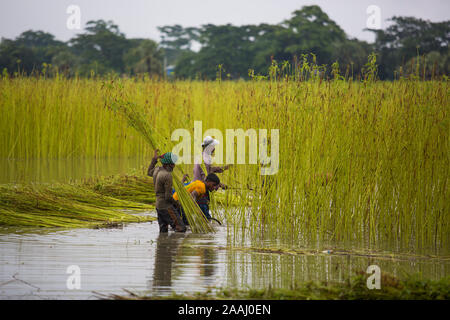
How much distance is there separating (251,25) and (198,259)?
3118 cm

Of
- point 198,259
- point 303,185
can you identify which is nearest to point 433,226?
point 303,185

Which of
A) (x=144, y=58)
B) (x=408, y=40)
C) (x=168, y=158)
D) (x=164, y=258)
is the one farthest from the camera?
(x=144, y=58)

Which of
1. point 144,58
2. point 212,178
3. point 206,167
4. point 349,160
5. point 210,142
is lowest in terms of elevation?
point 212,178

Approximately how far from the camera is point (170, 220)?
676 cm

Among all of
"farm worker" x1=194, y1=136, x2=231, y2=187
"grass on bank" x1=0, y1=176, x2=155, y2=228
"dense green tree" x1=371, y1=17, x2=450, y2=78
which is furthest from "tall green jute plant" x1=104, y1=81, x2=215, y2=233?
"dense green tree" x1=371, y1=17, x2=450, y2=78

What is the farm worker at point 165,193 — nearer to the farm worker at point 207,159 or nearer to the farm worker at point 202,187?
the farm worker at point 202,187

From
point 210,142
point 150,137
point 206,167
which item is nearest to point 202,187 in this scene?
point 206,167

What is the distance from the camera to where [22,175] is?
10.5 metres

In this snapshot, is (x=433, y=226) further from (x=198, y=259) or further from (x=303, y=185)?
(x=198, y=259)

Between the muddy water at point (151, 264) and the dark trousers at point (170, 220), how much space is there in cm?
13

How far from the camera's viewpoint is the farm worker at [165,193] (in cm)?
641

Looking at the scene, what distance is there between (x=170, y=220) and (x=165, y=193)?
0.39 meters

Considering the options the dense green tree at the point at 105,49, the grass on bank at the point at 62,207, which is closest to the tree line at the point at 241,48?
the dense green tree at the point at 105,49

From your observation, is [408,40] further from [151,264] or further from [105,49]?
[151,264]
